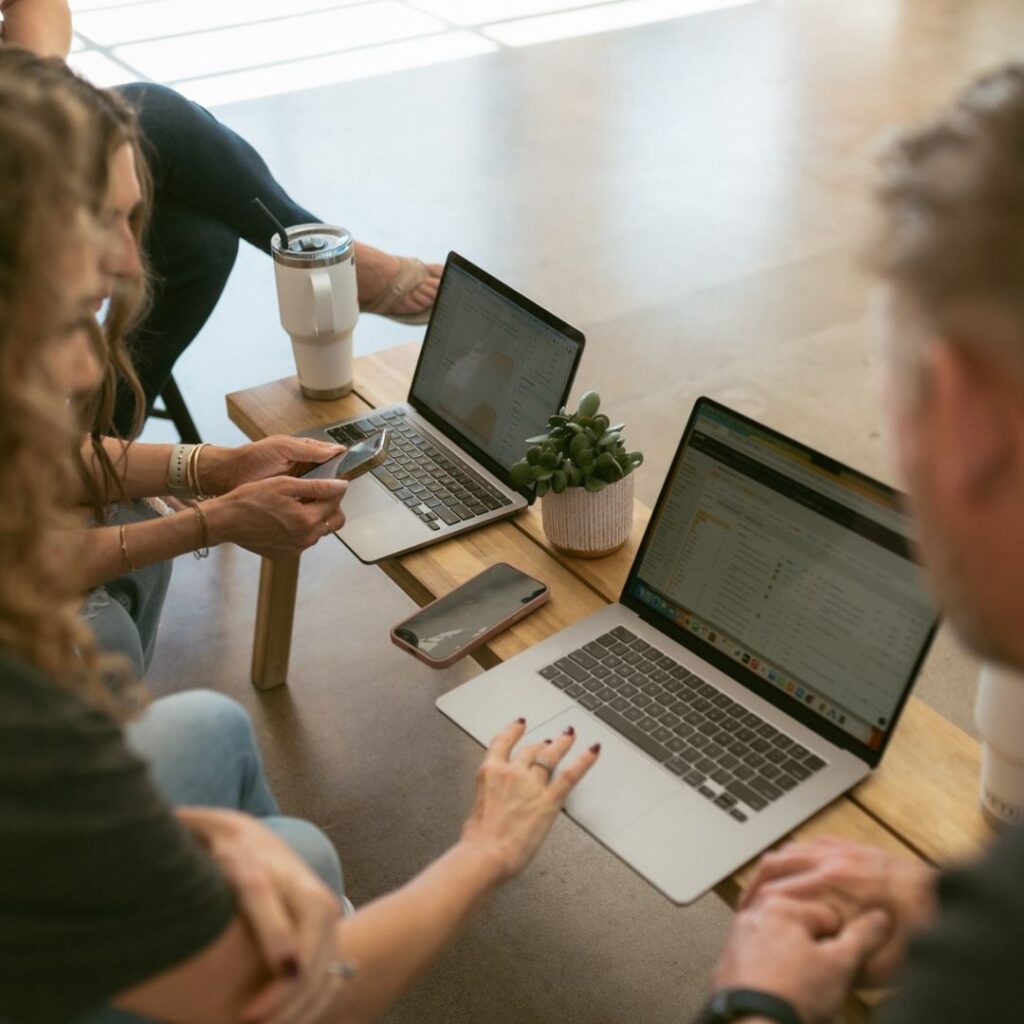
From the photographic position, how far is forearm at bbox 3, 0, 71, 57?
7.07 ft

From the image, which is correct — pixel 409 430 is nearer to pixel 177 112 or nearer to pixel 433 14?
pixel 177 112

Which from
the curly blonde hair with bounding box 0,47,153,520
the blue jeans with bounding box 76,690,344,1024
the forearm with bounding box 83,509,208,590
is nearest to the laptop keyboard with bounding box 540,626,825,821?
the blue jeans with bounding box 76,690,344,1024

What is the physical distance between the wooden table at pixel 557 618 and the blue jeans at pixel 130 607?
0.79 ft

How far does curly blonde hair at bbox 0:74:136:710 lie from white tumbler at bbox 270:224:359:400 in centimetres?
96

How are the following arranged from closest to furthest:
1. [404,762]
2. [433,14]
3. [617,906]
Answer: [617,906] < [404,762] < [433,14]

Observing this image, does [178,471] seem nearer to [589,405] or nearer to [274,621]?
[274,621]

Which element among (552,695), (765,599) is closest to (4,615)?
(552,695)

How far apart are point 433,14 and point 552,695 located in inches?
199

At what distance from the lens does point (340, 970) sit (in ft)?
3.13

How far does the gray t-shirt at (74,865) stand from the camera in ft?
2.53

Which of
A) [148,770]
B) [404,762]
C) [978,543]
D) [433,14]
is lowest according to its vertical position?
[404,762]

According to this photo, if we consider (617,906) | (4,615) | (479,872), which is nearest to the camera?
(4,615)

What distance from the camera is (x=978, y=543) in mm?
751

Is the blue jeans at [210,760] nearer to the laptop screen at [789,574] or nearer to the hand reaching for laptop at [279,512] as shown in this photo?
the hand reaching for laptop at [279,512]
